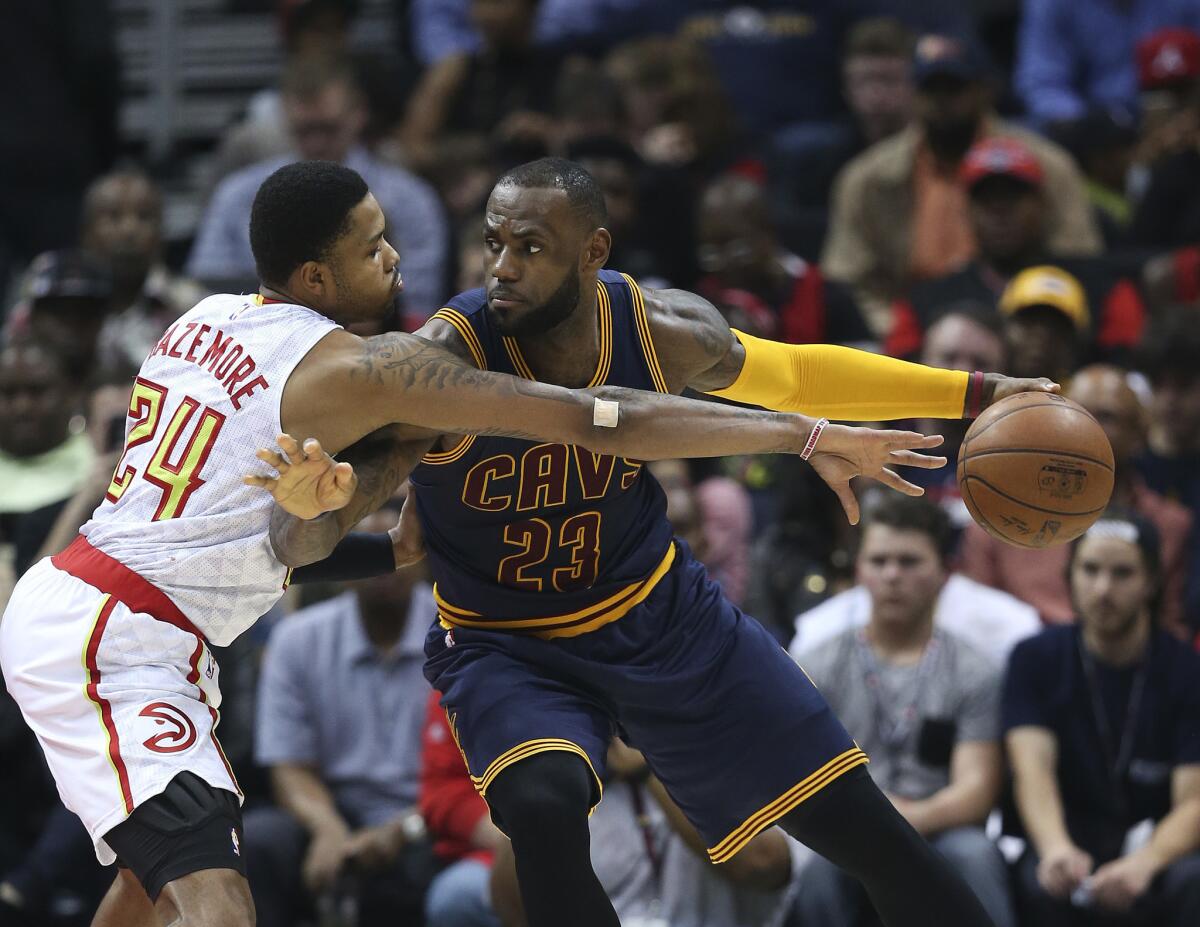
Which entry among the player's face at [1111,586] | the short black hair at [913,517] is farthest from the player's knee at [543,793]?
the player's face at [1111,586]

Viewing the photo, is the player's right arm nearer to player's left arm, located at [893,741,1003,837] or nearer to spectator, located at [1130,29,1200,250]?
player's left arm, located at [893,741,1003,837]

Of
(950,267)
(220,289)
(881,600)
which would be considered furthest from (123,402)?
(950,267)

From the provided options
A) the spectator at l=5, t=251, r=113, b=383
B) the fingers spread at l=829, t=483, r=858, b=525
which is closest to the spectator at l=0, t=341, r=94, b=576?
the spectator at l=5, t=251, r=113, b=383

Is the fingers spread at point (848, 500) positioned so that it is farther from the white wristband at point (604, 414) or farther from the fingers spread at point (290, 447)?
the fingers spread at point (290, 447)

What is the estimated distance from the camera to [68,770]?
453 cm

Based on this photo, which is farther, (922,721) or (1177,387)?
(1177,387)

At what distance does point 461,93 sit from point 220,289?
102 inches

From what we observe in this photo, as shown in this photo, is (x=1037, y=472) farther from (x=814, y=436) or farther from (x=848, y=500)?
(x=814, y=436)

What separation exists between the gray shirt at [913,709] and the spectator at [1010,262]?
8.04 feet

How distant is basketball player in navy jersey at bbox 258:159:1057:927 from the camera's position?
4824mm

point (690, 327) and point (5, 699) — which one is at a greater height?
point (690, 327)

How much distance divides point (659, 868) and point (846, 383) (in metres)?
2.34

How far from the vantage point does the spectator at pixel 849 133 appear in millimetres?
10453

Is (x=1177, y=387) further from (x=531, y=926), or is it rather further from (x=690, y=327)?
(x=531, y=926)
